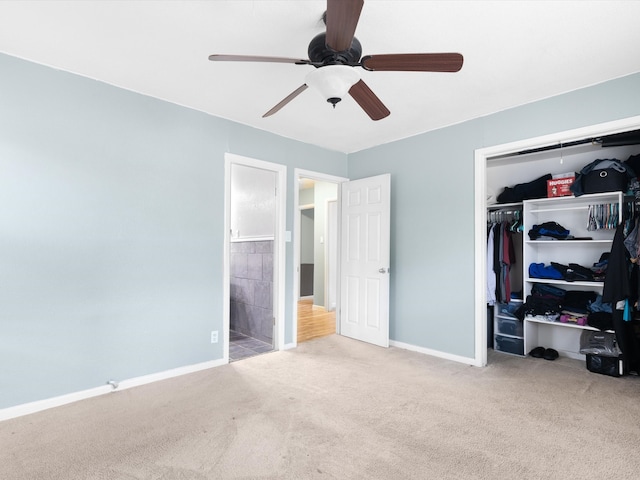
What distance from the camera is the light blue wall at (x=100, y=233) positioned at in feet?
8.04

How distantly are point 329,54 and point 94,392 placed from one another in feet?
9.46

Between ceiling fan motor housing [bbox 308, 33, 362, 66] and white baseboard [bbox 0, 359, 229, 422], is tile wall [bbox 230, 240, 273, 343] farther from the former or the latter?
ceiling fan motor housing [bbox 308, 33, 362, 66]

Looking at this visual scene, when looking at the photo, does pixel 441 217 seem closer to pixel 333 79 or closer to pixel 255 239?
pixel 255 239

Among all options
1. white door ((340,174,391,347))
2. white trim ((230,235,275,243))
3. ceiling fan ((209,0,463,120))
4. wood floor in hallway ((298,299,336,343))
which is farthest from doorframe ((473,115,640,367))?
white trim ((230,235,275,243))

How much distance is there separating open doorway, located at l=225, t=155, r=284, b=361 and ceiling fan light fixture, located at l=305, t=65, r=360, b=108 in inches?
72.5

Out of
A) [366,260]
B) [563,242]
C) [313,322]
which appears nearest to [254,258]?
[366,260]

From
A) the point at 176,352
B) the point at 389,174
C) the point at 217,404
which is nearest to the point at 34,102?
the point at 176,352

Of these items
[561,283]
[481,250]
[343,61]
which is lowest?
[561,283]

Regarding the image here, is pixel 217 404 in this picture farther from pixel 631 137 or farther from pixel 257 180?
pixel 631 137

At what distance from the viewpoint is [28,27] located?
2.14 m

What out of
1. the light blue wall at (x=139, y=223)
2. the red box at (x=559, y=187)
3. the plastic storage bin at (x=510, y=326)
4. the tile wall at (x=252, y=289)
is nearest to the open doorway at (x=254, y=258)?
the tile wall at (x=252, y=289)

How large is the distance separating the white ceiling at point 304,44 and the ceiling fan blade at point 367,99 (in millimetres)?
334

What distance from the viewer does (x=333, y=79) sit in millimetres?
1903

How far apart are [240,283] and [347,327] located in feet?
5.00
